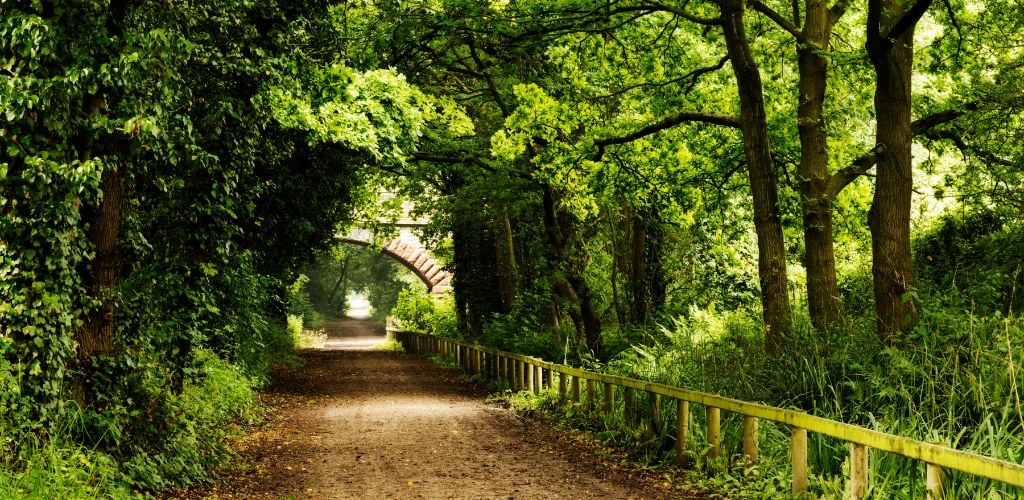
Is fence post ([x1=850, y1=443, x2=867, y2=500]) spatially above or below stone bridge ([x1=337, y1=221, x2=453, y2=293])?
below

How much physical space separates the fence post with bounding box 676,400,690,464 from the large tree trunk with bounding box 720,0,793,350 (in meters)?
1.98

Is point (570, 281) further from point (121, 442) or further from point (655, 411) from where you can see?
point (121, 442)

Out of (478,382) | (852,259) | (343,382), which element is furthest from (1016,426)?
(343,382)

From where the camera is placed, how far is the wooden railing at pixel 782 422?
16.4ft

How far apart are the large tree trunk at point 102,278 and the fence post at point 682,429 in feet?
17.7

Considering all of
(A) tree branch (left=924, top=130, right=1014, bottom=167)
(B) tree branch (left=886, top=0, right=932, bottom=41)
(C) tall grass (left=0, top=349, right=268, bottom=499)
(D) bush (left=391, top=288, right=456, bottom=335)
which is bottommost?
(C) tall grass (left=0, top=349, right=268, bottom=499)

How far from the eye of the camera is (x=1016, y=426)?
598 centimetres

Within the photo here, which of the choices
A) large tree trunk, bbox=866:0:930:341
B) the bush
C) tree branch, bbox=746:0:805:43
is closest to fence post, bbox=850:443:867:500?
large tree trunk, bbox=866:0:930:341

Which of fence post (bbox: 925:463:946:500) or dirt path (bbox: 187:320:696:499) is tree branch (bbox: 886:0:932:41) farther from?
dirt path (bbox: 187:320:696:499)

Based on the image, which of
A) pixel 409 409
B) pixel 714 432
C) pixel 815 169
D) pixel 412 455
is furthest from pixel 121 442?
pixel 815 169

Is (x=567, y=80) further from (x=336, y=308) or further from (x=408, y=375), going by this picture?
(x=336, y=308)

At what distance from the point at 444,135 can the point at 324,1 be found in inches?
424

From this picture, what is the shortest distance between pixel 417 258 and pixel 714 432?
39.6 metres

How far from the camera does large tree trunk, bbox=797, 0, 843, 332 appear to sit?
1131cm
